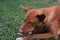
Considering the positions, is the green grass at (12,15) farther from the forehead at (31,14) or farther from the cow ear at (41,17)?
the cow ear at (41,17)

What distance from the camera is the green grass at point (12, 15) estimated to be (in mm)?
6227

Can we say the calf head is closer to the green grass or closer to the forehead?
the forehead

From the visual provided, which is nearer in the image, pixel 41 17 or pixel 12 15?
pixel 41 17

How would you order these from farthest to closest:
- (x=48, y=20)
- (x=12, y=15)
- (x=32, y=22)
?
(x=12, y=15)
(x=48, y=20)
(x=32, y=22)

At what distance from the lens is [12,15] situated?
7.45m

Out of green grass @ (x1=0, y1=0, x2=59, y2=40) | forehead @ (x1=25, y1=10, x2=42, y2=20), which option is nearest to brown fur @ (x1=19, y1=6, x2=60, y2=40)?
forehead @ (x1=25, y1=10, x2=42, y2=20)

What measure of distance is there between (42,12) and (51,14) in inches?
13.6

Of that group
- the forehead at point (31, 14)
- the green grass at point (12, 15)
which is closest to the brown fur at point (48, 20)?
the forehead at point (31, 14)

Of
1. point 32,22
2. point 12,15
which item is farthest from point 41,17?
point 12,15

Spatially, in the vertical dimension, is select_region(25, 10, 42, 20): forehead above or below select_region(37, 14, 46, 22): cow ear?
above

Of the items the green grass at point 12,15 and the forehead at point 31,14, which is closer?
the forehead at point 31,14

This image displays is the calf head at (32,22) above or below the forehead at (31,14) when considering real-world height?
below

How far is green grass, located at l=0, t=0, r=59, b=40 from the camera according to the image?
6.23 metres

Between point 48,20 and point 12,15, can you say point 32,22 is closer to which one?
point 48,20
